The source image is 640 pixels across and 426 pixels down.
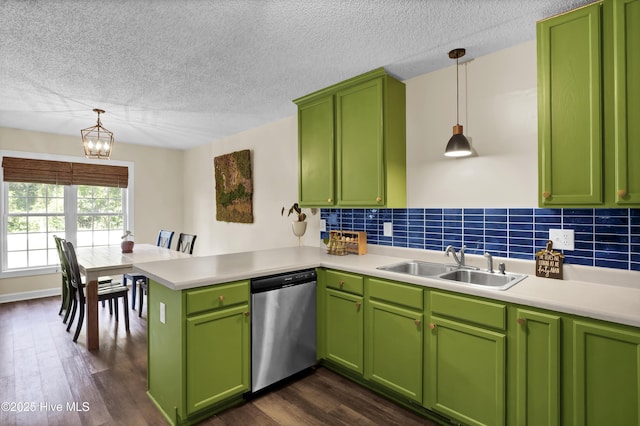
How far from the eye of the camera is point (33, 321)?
12.3 feet

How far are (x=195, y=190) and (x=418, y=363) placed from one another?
15.9 feet

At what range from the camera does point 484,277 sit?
222 centimetres

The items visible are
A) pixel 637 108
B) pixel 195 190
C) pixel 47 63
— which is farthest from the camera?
pixel 195 190

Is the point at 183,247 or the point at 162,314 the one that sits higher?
the point at 183,247

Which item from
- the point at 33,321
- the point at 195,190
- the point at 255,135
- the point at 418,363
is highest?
the point at 255,135

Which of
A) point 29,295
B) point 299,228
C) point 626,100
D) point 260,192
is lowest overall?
point 29,295

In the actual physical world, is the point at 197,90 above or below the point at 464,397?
above

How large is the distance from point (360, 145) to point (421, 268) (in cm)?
111

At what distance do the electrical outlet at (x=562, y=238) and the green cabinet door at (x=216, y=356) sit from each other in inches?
78.1

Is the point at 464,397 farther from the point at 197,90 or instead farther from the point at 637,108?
the point at 197,90

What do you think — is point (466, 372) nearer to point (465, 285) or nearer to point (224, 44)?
point (465, 285)

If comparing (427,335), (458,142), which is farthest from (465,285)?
(458,142)

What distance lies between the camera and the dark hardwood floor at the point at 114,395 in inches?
80.7

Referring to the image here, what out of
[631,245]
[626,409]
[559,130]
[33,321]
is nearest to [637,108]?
[559,130]
